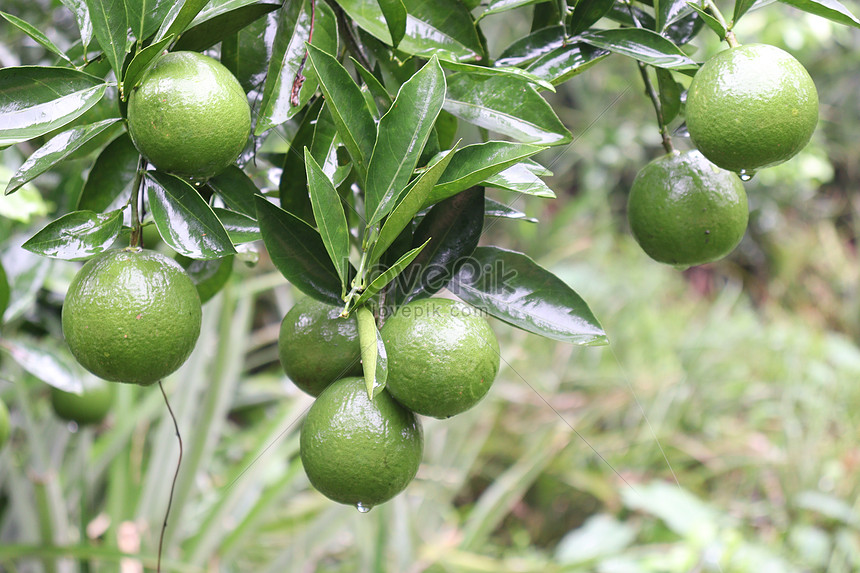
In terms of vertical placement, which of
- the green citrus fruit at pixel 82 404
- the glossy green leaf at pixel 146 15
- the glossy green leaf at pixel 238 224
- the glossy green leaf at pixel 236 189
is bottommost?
the green citrus fruit at pixel 82 404

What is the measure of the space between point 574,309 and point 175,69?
0.26 m

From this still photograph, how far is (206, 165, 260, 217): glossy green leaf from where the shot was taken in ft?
1.37

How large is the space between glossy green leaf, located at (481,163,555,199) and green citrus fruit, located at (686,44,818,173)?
4.3 inches

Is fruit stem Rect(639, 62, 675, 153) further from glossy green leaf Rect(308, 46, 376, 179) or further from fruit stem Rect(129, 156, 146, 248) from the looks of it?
fruit stem Rect(129, 156, 146, 248)

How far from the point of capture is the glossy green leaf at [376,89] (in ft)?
1.31

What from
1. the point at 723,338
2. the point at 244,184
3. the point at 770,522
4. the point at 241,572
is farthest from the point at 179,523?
the point at 723,338

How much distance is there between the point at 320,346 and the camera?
16.6 inches

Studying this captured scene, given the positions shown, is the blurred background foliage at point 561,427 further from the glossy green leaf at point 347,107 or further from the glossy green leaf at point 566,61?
the glossy green leaf at point 347,107

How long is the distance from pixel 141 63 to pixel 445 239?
0.61 ft

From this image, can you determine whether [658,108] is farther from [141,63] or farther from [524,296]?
[141,63]

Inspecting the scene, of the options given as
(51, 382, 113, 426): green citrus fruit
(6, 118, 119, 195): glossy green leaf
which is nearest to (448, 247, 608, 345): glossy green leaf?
(6, 118, 119, 195): glossy green leaf

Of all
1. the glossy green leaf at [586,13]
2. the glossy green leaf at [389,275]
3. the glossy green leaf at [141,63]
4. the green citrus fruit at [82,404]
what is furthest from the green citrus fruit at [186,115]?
the green citrus fruit at [82,404]

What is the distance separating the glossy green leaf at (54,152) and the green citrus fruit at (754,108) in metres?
0.34

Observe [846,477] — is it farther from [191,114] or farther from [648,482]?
[191,114]
